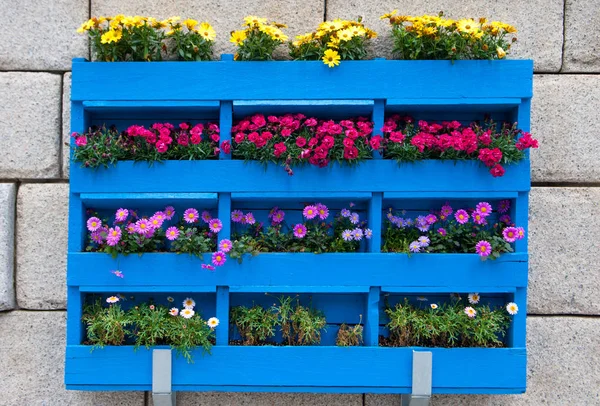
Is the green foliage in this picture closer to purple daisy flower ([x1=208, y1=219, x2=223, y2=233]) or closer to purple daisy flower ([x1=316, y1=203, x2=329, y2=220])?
purple daisy flower ([x1=316, y1=203, x2=329, y2=220])

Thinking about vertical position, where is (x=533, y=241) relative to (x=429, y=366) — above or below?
above

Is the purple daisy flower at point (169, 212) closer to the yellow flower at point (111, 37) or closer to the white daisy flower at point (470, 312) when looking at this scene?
the yellow flower at point (111, 37)

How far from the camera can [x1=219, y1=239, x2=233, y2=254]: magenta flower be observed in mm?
2238

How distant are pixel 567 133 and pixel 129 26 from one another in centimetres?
226

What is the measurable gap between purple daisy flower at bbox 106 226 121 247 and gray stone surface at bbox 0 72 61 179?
584 mm

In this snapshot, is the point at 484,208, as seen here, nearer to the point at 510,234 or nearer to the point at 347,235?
the point at 510,234

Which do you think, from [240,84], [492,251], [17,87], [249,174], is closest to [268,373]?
[249,174]

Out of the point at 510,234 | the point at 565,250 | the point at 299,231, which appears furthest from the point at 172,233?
the point at 565,250

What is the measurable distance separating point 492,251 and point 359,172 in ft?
2.35

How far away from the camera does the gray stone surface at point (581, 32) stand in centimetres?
254

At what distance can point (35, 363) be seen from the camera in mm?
2502

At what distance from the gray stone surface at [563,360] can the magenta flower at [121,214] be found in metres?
1.83

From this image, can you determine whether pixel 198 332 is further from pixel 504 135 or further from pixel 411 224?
pixel 504 135

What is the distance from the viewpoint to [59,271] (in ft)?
8.20
